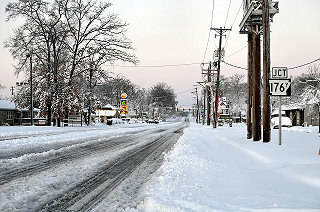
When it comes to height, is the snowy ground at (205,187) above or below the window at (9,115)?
below

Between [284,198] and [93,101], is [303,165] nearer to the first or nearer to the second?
[284,198]

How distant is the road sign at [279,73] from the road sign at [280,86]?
6.3 inches

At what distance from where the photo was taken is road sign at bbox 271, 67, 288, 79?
980 centimetres

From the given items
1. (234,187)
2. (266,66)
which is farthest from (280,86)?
(234,187)

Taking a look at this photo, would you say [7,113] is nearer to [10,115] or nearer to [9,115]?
[9,115]

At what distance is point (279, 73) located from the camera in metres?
9.85

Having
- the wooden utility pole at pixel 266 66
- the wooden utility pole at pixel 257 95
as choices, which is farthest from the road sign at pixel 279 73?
the wooden utility pole at pixel 257 95

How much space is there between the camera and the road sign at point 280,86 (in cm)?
966

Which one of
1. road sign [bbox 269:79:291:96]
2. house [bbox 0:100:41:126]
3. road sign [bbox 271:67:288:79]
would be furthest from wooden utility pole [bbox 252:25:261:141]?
house [bbox 0:100:41:126]

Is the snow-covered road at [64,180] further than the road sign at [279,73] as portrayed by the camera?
No

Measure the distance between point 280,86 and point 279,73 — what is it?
1.68 ft

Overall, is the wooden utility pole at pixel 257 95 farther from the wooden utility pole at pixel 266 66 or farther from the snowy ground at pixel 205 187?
the snowy ground at pixel 205 187

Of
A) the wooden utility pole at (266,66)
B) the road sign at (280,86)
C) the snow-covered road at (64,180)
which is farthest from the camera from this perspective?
the wooden utility pole at (266,66)

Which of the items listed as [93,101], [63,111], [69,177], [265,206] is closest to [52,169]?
[69,177]
